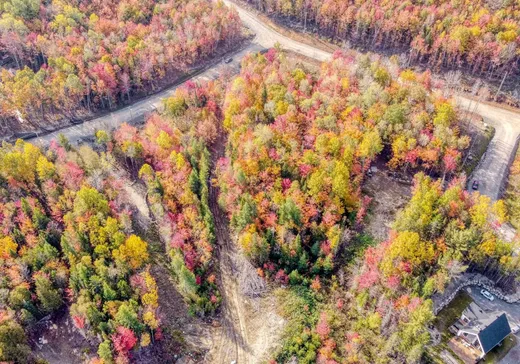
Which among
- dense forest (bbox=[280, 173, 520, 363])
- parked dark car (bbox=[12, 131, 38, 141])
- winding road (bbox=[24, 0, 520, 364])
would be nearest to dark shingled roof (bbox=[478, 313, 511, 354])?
dense forest (bbox=[280, 173, 520, 363])

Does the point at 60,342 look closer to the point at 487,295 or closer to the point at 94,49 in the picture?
the point at 487,295

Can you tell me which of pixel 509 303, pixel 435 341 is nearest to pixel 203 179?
pixel 435 341

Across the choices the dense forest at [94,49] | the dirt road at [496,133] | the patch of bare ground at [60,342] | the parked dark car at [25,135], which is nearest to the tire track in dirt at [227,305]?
the patch of bare ground at [60,342]

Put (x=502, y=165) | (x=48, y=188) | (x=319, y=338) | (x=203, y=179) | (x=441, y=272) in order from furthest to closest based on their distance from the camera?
(x=502, y=165) < (x=203, y=179) < (x=48, y=188) < (x=441, y=272) < (x=319, y=338)

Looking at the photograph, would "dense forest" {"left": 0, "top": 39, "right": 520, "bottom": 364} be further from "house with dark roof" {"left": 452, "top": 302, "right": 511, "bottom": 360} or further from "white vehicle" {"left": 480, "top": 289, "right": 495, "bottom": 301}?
"house with dark roof" {"left": 452, "top": 302, "right": 511, "bottom": 360}

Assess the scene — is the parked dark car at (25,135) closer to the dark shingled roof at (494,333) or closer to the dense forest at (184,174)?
the dense forest at (184,174)

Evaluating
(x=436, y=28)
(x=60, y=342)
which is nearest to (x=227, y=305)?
(x=60, y=342)

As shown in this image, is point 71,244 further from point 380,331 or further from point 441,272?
point 441,272

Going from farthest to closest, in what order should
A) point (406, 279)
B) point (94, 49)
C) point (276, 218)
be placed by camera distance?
point (94, 49) < point (276, 218) < point (406, 279)
